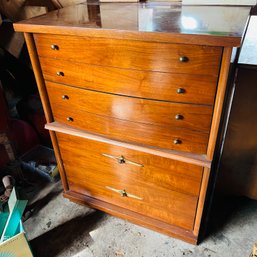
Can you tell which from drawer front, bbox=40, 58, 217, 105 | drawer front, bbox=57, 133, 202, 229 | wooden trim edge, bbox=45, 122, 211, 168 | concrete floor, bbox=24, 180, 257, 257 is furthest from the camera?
concrete floor, bbox=24, 180, 257, 257

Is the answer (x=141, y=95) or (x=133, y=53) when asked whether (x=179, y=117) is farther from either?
(x=133, y=53)

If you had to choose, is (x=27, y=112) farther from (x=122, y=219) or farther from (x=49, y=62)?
(x=122, y=219)

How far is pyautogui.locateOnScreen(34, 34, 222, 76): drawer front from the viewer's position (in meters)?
0.84

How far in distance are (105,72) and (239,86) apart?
1.93ft

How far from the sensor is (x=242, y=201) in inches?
61.3

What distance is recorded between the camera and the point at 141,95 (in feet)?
3.27

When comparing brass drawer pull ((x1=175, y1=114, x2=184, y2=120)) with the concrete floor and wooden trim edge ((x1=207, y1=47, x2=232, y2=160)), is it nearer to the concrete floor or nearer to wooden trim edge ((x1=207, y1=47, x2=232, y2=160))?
wooden trim edge ((x1=207, y1=47, x2=232, y2=160))

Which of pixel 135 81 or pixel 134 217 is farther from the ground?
pixel 135 81

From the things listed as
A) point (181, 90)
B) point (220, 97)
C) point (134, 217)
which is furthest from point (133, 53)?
point (134, 217)

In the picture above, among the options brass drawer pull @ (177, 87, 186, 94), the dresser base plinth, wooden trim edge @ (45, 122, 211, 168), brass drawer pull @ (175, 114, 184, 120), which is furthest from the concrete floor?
brass drawer pull @ (177, 87, 186, 94)

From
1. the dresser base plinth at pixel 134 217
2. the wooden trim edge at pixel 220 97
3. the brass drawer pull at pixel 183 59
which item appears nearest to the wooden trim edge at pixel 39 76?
the dresser base plinth at pixel 134 217

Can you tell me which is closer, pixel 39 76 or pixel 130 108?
pixel 130 108

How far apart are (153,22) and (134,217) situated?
0.94 meters

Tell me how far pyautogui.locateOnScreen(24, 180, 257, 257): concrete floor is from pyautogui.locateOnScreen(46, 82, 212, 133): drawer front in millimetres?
629
